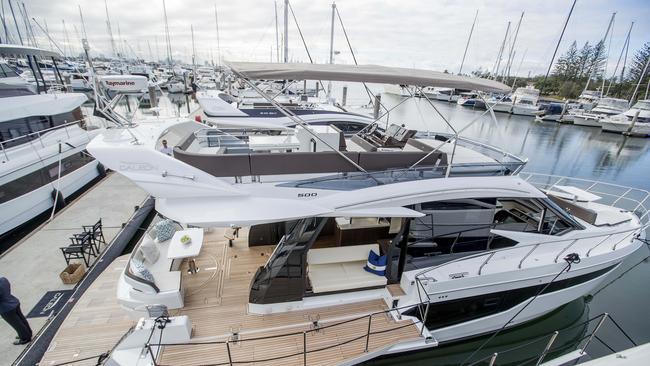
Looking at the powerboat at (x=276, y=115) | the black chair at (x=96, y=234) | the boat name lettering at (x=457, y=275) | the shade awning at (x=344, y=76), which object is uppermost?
the shade awning at (x=344, y=76)

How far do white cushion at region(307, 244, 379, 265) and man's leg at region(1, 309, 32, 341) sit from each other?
4438 millimetres

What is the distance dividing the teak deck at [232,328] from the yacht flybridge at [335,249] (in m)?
0.02

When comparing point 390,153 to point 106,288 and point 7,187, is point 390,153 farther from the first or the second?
point 7,187

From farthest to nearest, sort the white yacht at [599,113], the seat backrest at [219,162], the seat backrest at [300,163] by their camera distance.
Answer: the white yacht at [599,113] → the seat backrest at [300,163] → the seat backrest at [219,162]

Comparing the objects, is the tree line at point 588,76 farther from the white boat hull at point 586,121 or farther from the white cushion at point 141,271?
the white cushion at point 141,271

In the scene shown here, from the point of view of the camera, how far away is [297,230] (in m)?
4.17

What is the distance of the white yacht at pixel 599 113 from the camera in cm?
2865

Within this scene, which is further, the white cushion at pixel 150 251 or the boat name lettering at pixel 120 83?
the boat name lettering at pixel 120 83

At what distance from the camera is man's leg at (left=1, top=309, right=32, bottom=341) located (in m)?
4.16

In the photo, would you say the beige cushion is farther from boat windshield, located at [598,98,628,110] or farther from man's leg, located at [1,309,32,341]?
boat windshield, located at [598,98,628,110]

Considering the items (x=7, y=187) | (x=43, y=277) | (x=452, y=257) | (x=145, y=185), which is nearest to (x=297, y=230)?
(x=145, y=185)

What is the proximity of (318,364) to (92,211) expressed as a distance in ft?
27.7

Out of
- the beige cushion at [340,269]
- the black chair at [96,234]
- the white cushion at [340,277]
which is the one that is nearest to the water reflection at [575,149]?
the beige cushion at [340,269]

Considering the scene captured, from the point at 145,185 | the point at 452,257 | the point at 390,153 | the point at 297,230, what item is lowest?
the point at 452,257
